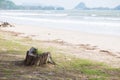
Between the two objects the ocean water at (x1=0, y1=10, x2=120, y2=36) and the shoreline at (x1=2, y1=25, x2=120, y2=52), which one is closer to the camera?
the shoreline at (x1=2, y1=25, x2=120, y2=52)

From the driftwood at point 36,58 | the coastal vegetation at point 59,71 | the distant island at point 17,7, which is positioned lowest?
the coastal vegetation at point 59,71

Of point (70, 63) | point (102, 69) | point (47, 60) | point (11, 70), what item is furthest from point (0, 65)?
point (102, 69)

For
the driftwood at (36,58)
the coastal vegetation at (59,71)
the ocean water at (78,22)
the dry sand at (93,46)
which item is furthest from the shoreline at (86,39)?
the driftwood at (36,58)

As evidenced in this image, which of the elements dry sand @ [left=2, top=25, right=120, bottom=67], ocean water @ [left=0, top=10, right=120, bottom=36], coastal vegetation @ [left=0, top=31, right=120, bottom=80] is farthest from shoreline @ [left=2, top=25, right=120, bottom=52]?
coastal vegetation @ [left=0, top=31, right=120, bottom=80]

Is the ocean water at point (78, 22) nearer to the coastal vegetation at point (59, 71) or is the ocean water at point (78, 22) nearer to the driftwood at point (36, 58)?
the coastal vegetation at point (59, 71)

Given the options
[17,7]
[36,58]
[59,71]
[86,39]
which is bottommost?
[86,39]

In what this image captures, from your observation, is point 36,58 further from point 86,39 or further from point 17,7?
point 17,7

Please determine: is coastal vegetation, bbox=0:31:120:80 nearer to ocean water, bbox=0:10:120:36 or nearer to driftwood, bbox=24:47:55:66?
driftwood, bbox=24:47:55:66

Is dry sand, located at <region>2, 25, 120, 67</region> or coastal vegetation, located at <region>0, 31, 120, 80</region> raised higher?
coastal vegetation, located at <region>0, 31, 120, 80</region>

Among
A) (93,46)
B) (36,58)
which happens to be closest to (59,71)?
(36,58)

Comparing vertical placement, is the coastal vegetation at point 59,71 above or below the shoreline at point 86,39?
above

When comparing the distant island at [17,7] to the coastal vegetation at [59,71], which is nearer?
the coastal vegetation at [59,71]

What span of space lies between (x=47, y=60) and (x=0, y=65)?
1.23m

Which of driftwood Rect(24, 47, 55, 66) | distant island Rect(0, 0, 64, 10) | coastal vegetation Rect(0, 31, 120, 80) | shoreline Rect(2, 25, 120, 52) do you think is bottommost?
shoreline Rect(2, 25, 120, 52)
